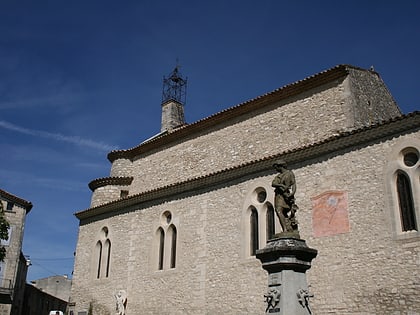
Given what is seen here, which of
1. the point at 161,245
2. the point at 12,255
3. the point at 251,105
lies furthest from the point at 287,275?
the point at 12,255

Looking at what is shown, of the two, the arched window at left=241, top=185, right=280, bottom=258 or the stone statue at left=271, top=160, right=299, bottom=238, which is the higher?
the arched window at left=241, top=185, right=280, bottom=258

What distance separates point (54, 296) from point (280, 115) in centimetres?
3526

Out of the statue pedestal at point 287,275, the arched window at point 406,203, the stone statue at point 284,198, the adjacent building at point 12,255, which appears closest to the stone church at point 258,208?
the arched window at point 406,203

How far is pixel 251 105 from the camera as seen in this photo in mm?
18016

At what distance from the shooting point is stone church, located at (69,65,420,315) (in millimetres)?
12516

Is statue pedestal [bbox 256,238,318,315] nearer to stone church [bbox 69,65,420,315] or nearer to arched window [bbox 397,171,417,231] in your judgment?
stone church [bbox 69,65,420,315]

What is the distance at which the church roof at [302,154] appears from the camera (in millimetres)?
12742

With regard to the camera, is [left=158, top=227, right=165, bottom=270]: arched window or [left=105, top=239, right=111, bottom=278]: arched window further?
[left=105, top=239, right=111, bottom=278]: arched window

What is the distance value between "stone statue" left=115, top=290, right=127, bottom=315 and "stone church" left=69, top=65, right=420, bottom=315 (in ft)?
0.13

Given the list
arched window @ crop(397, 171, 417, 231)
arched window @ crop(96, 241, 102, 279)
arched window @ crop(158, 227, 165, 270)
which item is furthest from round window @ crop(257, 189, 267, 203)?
arched window @ crop(96, 241, 102, 279)

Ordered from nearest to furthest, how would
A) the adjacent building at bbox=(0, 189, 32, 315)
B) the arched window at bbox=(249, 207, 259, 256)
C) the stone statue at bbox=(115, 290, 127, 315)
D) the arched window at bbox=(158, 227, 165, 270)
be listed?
the arched window at bbox=(249, 207, 259, 256) → the arched window at bbox=(158, 227, 165, 270) → the stone statue at bbox=(115, 290, 127, 315) → the adjacent building at bbox=(0, 189, 32, 315)

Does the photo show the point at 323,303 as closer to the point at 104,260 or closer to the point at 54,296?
the point at 104,260

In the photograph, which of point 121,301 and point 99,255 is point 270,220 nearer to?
point 121,301

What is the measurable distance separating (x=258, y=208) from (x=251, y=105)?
427cm
